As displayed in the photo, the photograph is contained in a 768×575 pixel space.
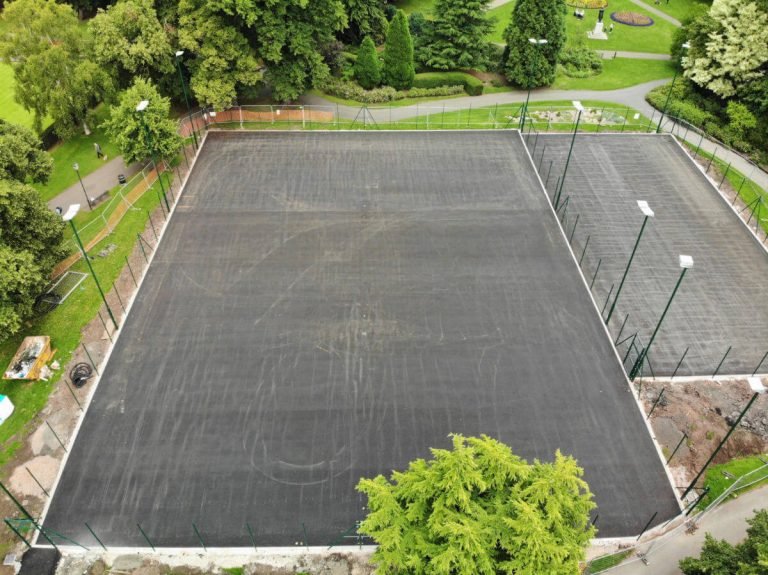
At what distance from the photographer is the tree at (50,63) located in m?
32.4

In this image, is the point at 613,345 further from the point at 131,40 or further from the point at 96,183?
the point at 131,40

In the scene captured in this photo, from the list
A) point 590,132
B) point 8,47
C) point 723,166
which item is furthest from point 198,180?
point 723,166

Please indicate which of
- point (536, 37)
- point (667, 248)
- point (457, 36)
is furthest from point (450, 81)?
point (667, 248)

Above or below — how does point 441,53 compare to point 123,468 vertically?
above

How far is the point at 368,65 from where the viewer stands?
41.0 meters

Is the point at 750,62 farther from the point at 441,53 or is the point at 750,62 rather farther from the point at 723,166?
the point at 441,53

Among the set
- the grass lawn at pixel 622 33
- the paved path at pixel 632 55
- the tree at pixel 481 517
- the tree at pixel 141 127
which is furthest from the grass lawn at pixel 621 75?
the tree at pixel 481 517

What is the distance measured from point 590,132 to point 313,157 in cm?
1879

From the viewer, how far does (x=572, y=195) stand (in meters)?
31.5

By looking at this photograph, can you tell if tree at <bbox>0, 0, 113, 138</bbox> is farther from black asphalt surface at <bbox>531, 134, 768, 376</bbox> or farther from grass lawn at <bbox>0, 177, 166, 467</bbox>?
black asphalt surface at <bbox>531, 134, 768, 376</bbox>

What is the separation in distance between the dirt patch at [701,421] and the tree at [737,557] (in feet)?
11.9

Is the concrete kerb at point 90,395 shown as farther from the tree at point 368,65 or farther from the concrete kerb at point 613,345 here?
the concrete kerb at point 613,345

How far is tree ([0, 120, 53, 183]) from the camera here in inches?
946

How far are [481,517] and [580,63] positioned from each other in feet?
141
